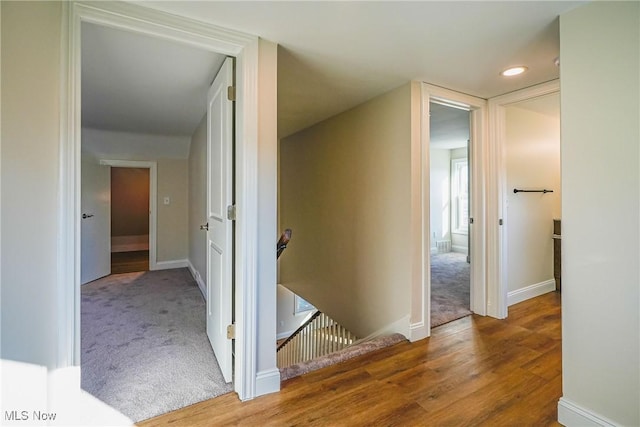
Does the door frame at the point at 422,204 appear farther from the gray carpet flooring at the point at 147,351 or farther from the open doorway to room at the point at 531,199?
the gray carpet flooring at the point at 147,351

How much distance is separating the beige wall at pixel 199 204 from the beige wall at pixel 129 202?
2.88 meters

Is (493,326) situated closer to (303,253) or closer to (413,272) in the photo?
(413,272)

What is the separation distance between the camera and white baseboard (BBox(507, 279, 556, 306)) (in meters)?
3.26

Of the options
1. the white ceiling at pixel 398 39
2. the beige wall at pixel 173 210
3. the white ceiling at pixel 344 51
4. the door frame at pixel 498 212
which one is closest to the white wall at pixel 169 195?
the beige wall at pixel 173 210

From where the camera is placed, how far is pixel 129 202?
23.0 ft

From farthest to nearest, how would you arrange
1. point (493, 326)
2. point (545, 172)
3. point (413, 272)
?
point (545, 172)
point (493, 326)
point (413, 272)

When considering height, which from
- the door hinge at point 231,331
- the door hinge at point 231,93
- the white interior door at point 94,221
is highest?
the door hinge at point 231,93

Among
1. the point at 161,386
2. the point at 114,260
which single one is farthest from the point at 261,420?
the point at 114,260

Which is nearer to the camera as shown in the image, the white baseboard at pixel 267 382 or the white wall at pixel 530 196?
the white baseboard at pixel 267 382

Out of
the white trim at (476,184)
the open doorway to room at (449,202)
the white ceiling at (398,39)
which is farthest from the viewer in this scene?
the open doorway to room at (449,202)

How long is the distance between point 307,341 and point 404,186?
285 centimetres

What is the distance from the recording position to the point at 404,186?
253 centimetres

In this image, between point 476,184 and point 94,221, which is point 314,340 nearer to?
point 476,184

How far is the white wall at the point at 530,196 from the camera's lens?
10.5 ft
